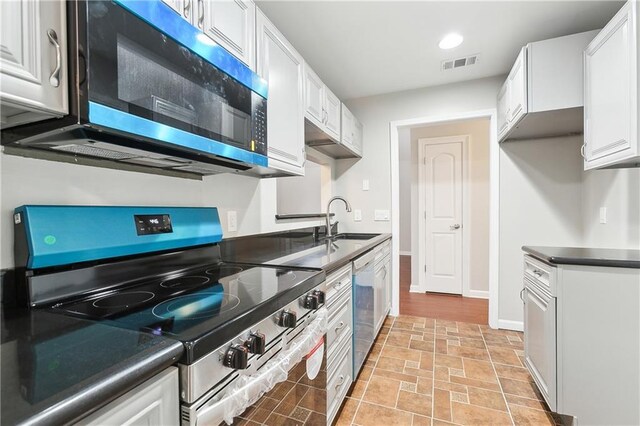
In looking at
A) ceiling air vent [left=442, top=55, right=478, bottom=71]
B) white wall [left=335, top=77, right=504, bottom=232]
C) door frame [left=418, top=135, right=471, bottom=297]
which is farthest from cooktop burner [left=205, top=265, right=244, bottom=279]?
door frame [left=418, top=135, right=471, bottom=297]

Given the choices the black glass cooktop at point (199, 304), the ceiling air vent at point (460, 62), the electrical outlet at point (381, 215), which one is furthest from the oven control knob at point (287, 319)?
the ceiling air vent at point (460, 62)

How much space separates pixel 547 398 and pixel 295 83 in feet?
7.61

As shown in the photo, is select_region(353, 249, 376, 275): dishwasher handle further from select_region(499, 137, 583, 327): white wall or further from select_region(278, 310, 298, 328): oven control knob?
select_region(499, 137, 583, 327): white wall

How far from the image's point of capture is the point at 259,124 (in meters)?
1.34

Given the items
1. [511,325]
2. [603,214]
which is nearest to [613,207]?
[603,214]

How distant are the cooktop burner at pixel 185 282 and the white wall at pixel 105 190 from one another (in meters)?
0.35

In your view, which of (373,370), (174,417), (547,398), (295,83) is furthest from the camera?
(373,370)

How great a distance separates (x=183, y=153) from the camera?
1.04m

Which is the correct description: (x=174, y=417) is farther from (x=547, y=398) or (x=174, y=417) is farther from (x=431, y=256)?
(x=431, y=256)

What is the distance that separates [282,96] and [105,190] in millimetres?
998

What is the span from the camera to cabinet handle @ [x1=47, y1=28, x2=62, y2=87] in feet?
2.22

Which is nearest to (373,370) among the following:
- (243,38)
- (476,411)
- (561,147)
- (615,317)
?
(476,411)

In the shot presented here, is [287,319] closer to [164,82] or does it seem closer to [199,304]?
[199,304]

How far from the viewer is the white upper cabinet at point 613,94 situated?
143 cm
